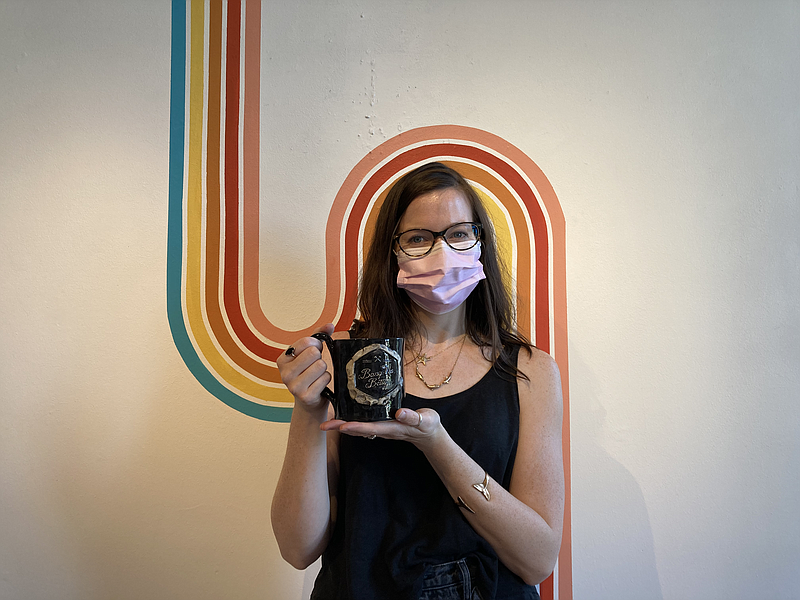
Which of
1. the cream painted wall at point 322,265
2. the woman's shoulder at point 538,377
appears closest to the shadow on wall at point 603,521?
the cream painted wall at point 322,265

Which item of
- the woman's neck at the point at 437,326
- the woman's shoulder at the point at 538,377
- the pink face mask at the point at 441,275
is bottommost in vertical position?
the woman's shoulder at the point at 538,377

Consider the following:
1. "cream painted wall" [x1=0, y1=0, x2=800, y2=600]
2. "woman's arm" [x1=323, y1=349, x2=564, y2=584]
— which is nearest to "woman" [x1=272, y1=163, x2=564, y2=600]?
"woman's arm" [x1=323, y1=349, x2=564, y2=584]

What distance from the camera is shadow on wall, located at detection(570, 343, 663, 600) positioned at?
135cm

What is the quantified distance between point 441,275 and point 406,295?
0.15m

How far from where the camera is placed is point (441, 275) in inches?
39.4

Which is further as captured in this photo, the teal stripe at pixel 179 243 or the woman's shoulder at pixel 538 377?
the teal stripe at pixel 179 243

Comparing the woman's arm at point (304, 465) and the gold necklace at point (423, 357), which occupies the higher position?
the gold necklace at point (423, 357)

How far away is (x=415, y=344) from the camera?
1114 millimetres

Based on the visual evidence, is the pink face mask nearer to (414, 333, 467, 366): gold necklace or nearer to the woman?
the woman

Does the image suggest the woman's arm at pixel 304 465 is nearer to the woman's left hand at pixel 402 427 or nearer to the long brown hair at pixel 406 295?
the woman's left hand at pixel 402 427

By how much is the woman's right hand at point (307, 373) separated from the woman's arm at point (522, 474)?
64mm

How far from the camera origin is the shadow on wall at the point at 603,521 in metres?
1.35

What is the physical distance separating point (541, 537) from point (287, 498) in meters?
0.49

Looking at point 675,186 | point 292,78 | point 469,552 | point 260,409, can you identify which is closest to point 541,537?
point 469,552
